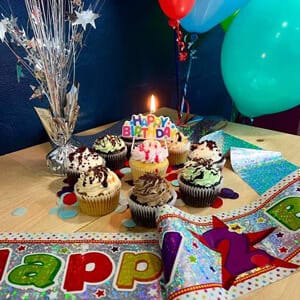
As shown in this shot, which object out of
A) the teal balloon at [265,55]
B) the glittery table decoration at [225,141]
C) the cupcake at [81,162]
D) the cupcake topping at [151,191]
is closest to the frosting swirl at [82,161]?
the cupcake at [81,162]

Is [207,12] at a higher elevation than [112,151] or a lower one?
higher

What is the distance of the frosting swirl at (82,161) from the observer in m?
1.06

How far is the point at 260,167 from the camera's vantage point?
119 centimetres

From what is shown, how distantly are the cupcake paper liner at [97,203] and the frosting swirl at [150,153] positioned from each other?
0.17 m

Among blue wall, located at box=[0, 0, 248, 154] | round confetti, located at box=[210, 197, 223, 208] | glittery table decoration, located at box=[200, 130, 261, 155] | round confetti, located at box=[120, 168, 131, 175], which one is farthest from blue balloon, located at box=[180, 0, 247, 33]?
round confetti, located at box=[210, 197, 223, 208]

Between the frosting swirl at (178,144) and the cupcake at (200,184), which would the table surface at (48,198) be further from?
the frosting swirl at (178,144)

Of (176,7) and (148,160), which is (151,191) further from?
(176,7)

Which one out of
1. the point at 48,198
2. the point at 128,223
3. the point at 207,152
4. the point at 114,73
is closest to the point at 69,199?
the point at 48,198

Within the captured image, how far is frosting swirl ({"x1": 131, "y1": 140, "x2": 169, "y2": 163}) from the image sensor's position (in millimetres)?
1087

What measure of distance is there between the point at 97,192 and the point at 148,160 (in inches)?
8.7

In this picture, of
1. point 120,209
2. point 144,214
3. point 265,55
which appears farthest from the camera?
point 265,55

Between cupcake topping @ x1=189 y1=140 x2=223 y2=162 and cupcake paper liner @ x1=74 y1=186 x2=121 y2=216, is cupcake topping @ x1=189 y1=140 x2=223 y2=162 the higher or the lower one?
the higher one

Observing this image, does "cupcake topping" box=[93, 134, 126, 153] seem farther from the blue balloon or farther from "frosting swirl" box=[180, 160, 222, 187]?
the blue balloon

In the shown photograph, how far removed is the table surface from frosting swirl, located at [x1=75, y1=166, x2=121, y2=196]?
0.07 m
